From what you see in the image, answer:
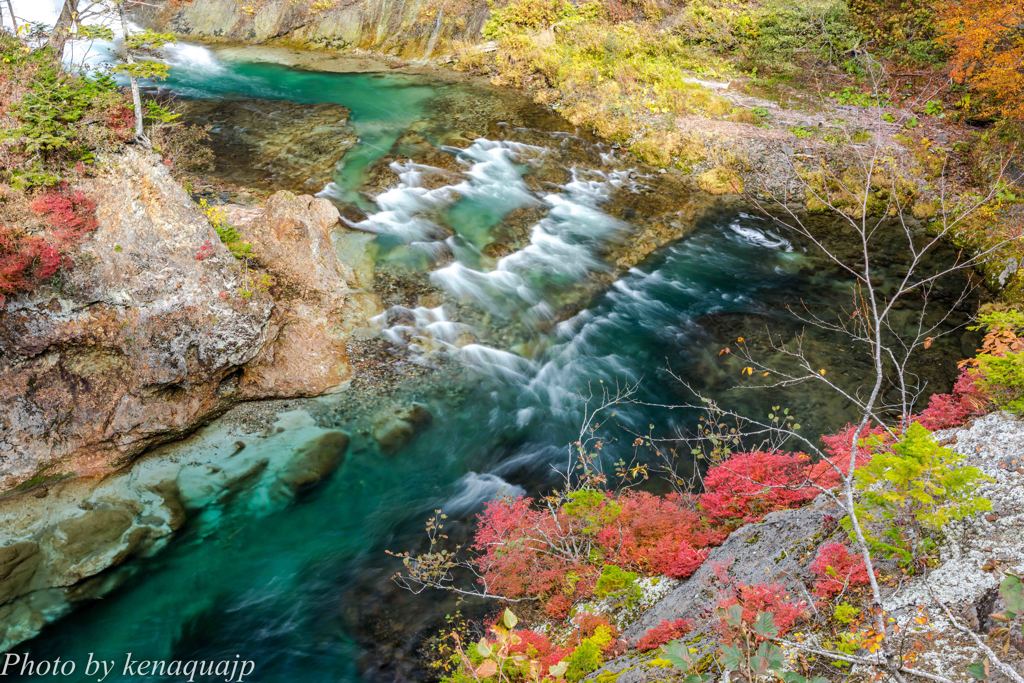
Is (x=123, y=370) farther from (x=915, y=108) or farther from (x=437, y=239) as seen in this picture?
(x=915, y=108)

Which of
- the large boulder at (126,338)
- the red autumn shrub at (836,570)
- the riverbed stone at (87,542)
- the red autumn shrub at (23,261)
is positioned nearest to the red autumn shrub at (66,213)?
the large boulder at (126,338)

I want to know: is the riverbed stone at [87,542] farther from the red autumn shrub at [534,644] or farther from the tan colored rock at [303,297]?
the red autumn shrub at [534,644]

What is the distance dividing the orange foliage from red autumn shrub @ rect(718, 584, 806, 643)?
16.7 metres

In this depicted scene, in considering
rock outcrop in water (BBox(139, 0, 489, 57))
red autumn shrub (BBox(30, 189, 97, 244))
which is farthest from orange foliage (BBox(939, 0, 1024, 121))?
red autumn shrub (BBox(30, 189, 97, 244))

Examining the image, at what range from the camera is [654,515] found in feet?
25.1

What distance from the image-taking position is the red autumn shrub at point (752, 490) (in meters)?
7.23

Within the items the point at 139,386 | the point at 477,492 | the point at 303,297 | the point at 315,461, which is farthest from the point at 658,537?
the point at 139,386

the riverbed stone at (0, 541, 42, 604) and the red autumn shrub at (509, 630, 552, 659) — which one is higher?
the red autumn shrub at (509, 630, 552, 659)

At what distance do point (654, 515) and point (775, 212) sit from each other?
1185 centimetres

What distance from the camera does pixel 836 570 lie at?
5.12m

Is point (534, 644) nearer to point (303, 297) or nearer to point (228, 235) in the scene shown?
point (303, 297)

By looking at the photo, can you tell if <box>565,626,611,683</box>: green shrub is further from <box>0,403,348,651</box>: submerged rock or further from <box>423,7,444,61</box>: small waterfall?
<box>423,7,444,61</box>: small waterfall

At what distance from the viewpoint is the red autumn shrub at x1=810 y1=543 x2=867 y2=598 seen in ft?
16.2

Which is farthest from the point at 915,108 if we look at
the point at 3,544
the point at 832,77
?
the point at 3,544
